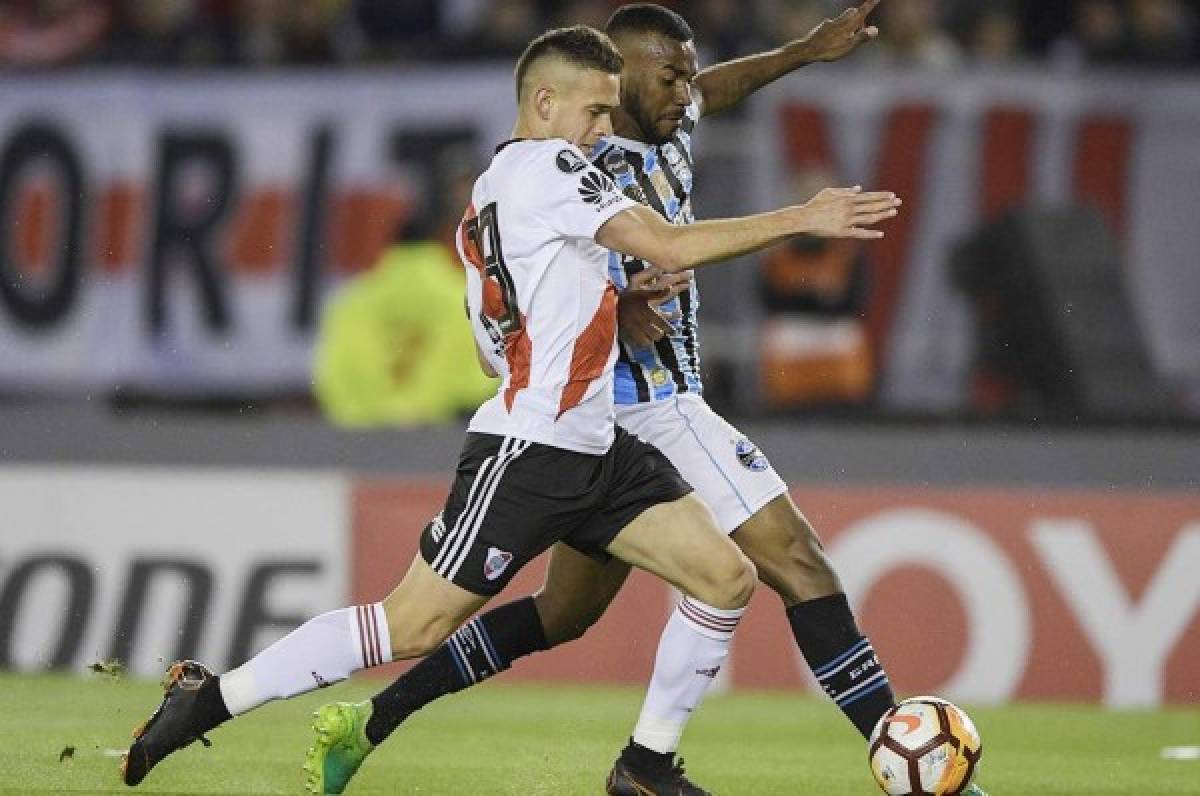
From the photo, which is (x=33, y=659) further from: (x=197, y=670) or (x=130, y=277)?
(x=197, y=670)

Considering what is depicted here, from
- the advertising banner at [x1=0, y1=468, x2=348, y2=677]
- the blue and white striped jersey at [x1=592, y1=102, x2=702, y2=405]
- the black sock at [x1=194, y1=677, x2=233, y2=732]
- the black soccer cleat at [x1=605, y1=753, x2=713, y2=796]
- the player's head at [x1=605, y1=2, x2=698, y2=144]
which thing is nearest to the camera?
the black sock at [x1=194, y1=677, x2=233, y2=732]

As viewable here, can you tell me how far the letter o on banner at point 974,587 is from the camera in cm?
1214

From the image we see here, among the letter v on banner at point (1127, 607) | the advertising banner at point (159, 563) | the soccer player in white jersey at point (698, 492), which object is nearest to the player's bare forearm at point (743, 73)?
the soccer player in white jersey at point (698, 492)

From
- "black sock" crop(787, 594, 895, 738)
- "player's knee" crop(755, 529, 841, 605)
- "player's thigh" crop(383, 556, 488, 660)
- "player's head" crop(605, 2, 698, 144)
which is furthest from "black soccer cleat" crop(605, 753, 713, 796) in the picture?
"player's head" crop(605, 2, 698, 144)

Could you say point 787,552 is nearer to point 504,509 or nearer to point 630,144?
point 504,509

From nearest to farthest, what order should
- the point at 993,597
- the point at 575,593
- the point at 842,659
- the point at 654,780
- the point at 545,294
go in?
1. the point at 545,294
2. the point at 654,780
3. the point at 842,659
4. the point at 575,593
5. the point at 993,597

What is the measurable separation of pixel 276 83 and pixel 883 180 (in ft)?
11.8

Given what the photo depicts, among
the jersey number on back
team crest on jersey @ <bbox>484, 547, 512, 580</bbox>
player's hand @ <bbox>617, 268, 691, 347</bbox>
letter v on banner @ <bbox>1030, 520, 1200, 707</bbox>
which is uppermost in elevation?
the jersey number on back

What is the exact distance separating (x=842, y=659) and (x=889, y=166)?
290 inches

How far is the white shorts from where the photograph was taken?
7969 millimetres

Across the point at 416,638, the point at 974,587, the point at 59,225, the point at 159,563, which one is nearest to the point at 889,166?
the point at 974,587

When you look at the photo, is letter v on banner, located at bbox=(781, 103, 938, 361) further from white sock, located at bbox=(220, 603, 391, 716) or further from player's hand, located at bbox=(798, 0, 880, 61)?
white sock, located at bbox=(220, 603, 391, 716)

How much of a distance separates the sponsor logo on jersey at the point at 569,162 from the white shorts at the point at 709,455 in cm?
108

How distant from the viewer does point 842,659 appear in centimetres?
789
